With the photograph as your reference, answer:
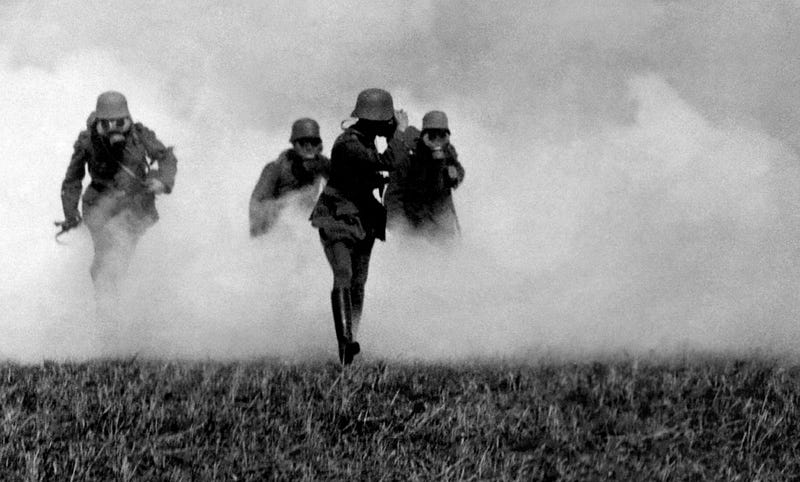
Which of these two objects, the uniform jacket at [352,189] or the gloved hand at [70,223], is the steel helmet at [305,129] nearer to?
the gloved hand at [70,223]

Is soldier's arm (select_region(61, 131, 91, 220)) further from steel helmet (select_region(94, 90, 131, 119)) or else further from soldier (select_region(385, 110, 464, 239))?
soldier (select_region(385, 110, 464, 239))

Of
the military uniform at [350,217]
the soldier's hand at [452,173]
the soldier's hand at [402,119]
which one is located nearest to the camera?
the military uniform at [350,217]

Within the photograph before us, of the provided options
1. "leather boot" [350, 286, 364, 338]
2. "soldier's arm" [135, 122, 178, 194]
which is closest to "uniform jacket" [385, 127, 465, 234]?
"soldier's arm" [135, 122, 178, 194]

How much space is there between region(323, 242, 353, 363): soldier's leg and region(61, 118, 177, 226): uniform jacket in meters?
3.23

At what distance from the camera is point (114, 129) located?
15.1 m

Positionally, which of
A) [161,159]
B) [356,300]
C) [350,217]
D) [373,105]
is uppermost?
[161,159]

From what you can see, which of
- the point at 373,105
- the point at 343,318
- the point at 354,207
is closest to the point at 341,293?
the point at 343,318

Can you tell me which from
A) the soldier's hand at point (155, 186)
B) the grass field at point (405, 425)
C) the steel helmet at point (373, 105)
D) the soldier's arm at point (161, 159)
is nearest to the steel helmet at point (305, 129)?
the soldier's arm at point (161, 159)

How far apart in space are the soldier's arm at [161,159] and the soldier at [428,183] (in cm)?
185

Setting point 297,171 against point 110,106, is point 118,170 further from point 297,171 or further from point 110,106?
point 297,171

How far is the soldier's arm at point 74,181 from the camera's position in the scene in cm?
1550

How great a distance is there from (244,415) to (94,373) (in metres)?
1.96

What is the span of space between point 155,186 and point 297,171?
135 centimetres

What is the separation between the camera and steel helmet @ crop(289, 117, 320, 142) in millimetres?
15969
